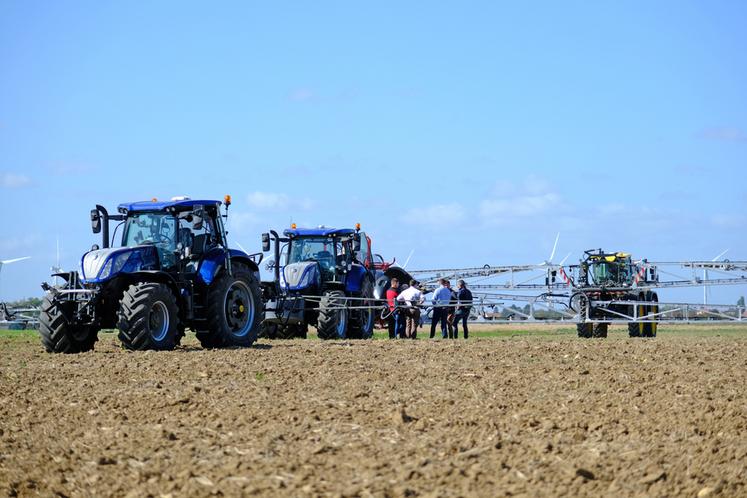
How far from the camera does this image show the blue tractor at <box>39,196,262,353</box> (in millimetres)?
15656

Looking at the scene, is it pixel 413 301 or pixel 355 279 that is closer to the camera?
pixel 355 279

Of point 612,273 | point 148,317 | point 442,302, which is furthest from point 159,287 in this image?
point 612,273

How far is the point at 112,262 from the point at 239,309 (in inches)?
107

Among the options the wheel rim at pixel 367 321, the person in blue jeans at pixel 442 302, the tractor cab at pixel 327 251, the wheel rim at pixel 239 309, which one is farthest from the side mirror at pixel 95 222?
the person in blue jeans at pixel 442 302

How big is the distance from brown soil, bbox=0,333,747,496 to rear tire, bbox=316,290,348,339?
6.84 m

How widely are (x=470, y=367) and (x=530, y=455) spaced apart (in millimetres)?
6386

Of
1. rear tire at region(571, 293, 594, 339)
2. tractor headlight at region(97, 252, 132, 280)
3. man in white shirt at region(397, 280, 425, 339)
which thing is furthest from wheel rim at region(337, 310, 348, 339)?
tractor headlight at region(97, 252, 132, 280)

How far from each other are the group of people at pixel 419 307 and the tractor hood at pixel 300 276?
1.76 meters

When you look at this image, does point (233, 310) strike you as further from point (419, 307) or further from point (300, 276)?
point (419, 307)

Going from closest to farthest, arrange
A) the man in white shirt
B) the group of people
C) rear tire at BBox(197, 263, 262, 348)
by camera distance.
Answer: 1. rear tire at BBox(197, 263, 262, 348)
2. the man in white shirt
3. the group of people

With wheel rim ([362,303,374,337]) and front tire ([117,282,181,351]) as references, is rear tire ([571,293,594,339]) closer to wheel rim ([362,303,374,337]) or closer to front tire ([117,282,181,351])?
wheel rim ([362,303,374,337])

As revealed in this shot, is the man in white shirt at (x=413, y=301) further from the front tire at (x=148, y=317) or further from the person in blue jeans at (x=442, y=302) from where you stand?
the front tire at (x=148, y=317)

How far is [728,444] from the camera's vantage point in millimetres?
8016

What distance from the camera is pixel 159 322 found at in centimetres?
1602
